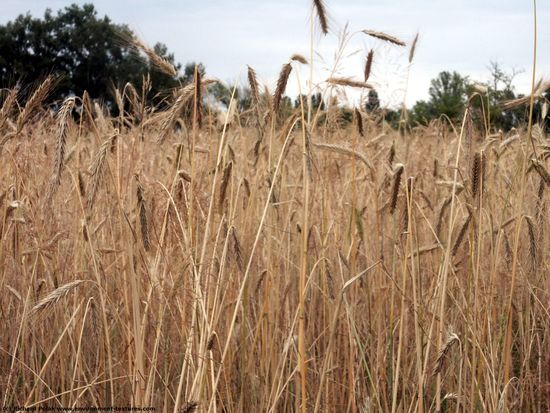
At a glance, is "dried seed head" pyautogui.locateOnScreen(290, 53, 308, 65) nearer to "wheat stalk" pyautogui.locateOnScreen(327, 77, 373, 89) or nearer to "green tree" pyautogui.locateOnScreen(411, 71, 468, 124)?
"wheat stalk" pyautogui.locateOnScreen(327, 77, 373, 89)

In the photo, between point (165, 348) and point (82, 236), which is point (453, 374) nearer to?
point (165, 348)

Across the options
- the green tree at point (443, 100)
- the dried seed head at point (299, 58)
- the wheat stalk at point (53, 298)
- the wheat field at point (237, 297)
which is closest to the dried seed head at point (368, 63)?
the wheat field at point (237, 297)

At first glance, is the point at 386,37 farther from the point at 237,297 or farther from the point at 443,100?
the point at 443,100

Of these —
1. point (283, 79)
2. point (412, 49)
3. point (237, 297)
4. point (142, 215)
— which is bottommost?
point (237, 297)

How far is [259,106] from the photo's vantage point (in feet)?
7.02

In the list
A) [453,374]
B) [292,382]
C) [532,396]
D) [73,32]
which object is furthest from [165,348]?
[73,32]

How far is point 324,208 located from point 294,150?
1934 millimetres

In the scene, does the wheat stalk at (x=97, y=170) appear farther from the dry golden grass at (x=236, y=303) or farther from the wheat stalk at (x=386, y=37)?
the wheat stalk at (x=386, y=37)

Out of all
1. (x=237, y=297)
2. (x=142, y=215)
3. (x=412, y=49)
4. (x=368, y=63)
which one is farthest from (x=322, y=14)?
(x=412, y=49)

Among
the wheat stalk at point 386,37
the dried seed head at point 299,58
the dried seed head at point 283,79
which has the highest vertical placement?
the wheat stalk at point 386,37

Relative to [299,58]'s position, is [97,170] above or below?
below

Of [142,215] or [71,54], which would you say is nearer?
[142,215]

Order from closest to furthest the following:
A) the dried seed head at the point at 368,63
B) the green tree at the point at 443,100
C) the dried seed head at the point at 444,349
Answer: the dried seed head at the point at 444,349, the dried seed head at the point at 368,63, the green tree at the point at 443,100

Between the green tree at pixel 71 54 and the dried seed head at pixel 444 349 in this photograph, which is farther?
the green tree at pixel 71 54
